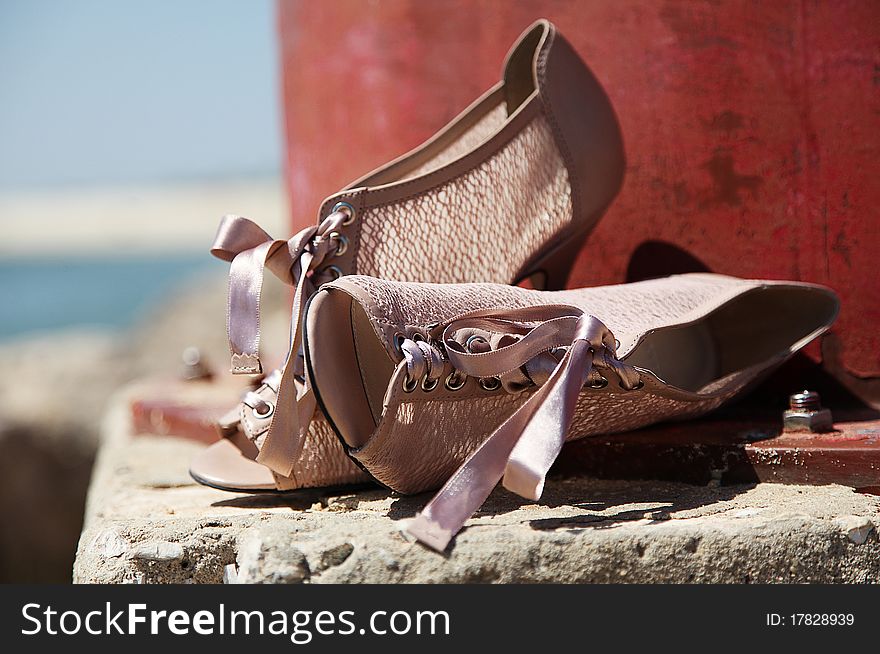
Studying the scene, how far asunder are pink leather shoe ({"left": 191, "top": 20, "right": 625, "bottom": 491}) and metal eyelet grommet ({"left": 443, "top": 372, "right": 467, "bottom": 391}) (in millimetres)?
138

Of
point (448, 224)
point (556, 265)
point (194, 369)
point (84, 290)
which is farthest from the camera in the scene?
point (84, 290)

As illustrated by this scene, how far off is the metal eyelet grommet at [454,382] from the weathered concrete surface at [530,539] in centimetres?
13

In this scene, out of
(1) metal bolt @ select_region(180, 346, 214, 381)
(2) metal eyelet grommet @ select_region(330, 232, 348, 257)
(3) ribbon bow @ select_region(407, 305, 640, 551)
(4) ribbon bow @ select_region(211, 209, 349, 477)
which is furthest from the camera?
(1) metal bolt @ select_region(180, 346, 214, 381)

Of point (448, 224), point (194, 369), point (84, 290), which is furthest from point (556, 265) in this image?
point (84, 290)

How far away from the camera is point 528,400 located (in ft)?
3.09

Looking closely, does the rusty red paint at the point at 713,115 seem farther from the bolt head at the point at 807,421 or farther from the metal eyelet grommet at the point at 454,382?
the metal eyelet grommet at the point at 454,382

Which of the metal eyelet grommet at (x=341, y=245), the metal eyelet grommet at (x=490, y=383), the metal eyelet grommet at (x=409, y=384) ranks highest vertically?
the metal eyelet grommet at (x=341, y=245)

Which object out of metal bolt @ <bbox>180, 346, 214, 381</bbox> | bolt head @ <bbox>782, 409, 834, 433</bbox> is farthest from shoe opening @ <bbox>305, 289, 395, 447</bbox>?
metal bolt @ <bbox>180, 346, 214, 381</bbox>

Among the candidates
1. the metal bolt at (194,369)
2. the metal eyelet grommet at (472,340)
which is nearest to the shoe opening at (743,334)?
the metal eyelet grommet at (472,340)

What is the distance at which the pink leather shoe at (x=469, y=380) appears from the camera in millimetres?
901

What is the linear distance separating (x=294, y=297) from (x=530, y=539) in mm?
363

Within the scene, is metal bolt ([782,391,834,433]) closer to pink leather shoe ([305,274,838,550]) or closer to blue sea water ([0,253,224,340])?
pink leather shoe ([305,274,838,550])

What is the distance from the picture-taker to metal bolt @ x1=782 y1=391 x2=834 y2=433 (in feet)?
3.75

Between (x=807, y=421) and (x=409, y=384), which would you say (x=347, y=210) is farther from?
(x=807, y=421)
